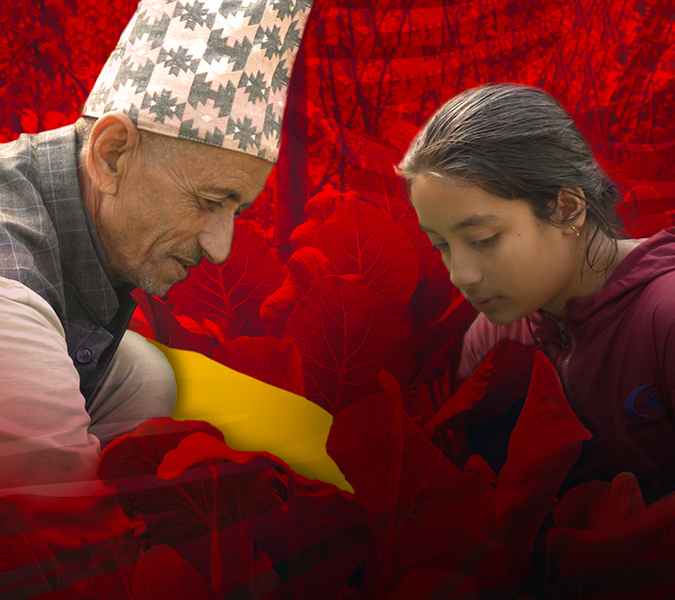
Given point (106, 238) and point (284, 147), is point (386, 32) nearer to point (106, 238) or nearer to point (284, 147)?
point (284, 147)

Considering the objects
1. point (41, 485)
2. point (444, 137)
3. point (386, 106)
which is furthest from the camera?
point (386, 106)

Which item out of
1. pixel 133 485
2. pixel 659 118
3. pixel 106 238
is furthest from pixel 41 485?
pixel 659 118

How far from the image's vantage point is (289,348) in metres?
0.42

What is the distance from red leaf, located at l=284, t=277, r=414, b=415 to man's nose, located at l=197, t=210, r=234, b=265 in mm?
71

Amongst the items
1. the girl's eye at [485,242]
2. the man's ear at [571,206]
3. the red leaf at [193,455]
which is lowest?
the red leaf at [193,455]

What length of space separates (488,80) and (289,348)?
312mm

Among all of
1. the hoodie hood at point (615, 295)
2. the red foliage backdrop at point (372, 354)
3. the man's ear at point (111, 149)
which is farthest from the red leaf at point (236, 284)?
the hoodie hood at point (615, 295)

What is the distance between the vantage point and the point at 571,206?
44cm

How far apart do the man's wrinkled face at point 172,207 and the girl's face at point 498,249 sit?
0.14m

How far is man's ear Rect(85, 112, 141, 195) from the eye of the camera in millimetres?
367

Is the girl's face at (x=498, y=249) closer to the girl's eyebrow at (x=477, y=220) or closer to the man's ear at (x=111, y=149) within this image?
the girl's eyebrow at (x=477, y=220)

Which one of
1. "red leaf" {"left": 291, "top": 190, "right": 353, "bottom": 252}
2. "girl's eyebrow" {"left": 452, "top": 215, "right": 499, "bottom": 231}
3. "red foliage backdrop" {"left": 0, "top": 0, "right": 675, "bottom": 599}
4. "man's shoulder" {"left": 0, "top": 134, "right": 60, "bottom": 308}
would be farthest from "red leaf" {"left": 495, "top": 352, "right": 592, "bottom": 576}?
"man's shoulder" {"left": 0, "top": 134, "right": 60, "bottom": 308}

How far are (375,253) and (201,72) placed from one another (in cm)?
19

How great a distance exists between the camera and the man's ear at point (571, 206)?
43 cm
